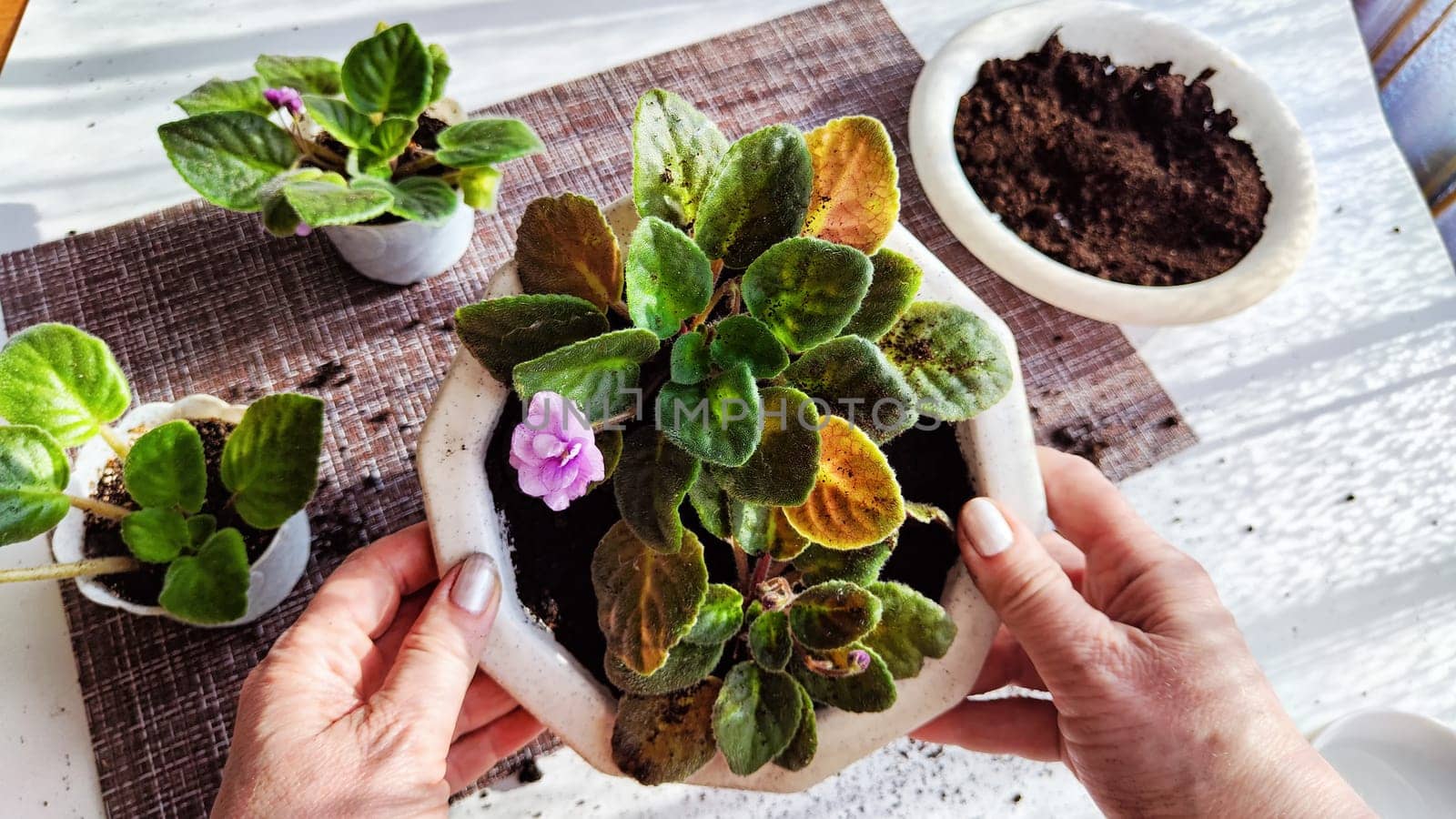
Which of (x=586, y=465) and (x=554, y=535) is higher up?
(x=586, y=465)

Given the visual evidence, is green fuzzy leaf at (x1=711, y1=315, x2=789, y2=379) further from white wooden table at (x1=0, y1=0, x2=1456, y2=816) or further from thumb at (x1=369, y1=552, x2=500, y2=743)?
white wooden table at (x1=0, y1=0, x2=1456, y2=816)

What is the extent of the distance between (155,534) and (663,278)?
0.46 meters

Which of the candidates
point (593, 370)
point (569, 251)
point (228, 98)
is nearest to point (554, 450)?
point (593, 370)

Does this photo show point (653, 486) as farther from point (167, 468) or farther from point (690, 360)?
point (167, 468)

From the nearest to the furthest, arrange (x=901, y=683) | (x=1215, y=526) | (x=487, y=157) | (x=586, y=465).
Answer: (x=586, y=465)
(x=901, y=683)
(x=487, y=157)
(x=1215, y=526)

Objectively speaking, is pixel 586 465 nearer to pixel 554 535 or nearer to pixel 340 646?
pixel 554 535

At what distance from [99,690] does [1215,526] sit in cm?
109

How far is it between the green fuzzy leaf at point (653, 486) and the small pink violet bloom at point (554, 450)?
0.04 m

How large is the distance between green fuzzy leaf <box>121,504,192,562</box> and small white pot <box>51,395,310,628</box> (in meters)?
0.07

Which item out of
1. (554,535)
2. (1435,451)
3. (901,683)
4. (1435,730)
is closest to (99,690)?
(554,535)

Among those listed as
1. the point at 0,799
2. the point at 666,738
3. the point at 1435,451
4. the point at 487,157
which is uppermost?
the point at 487,157

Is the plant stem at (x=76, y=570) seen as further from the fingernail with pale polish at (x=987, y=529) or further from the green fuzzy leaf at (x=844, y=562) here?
the fingernail with pale polish at (x=987, y=529)

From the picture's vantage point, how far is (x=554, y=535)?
68 centimetres

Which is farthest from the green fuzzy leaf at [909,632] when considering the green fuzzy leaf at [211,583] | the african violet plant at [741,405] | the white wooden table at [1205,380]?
the green fuzzy leaf at [211,583]
